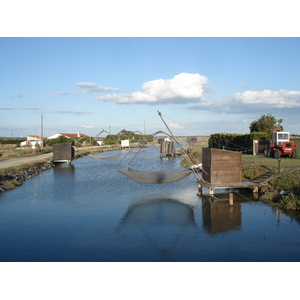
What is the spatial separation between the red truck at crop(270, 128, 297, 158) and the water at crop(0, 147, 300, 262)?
8551 millimetres

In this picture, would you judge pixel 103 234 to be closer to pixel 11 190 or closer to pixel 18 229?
pixel 18 229

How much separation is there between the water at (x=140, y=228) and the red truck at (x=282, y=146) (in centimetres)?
855

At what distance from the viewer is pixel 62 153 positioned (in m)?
34.2

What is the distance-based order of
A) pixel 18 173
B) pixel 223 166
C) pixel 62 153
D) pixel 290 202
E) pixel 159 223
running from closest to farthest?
pixel 159 223 → pixel 290 202 → pixel 223 166 → pixel 18 173 → pixel 62 153

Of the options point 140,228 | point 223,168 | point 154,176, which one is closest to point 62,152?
point 154,176

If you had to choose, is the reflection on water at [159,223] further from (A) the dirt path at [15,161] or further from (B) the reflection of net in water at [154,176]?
(A) the dirt path at [15,161]

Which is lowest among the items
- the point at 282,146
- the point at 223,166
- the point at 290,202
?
the point at 290,202

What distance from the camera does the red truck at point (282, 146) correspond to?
23453mm

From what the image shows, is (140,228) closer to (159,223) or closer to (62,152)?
(159,223)

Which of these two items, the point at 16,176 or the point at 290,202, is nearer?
the point at 290,202

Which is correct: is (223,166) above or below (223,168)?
above

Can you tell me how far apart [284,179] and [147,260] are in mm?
9739

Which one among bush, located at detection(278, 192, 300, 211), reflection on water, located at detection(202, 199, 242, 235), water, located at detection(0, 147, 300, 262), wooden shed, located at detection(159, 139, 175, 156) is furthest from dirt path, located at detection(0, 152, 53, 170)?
bush, located at detection(278, 192, 300, 211)

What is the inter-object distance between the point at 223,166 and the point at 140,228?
5.98 m
